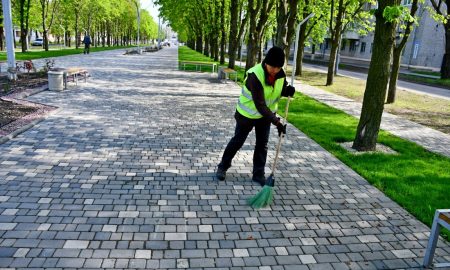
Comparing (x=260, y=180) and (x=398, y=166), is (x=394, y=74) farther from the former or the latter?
(x=260, y=180)

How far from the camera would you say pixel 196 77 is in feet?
64.9

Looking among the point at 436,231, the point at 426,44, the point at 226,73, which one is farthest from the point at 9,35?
the point at 426,44

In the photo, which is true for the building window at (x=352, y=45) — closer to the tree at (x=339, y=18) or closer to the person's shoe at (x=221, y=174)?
the tree at (x=339, y=18)

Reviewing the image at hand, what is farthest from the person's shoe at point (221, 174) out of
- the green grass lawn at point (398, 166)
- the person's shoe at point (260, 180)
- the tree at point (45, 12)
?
the tree at point (45, 12)

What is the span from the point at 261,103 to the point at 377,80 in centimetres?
344

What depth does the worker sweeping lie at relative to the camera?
4926 millimetres

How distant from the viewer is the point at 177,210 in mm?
4613

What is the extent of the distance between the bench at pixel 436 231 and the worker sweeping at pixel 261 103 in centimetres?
200

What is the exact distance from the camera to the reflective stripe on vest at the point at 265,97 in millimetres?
4988

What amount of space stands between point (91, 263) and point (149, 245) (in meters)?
0.58

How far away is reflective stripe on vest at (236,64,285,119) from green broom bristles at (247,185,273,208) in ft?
3.39

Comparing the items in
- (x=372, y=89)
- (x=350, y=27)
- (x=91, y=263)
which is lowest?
(x=91, y=263)

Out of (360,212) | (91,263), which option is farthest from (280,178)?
(91,263)

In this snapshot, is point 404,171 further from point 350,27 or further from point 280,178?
point 350,27
